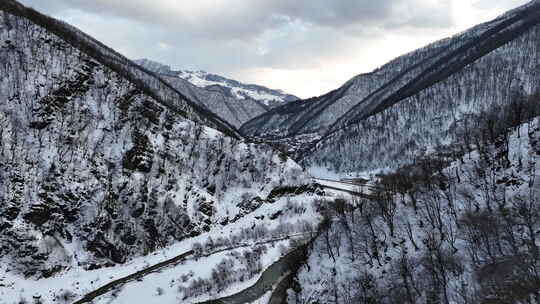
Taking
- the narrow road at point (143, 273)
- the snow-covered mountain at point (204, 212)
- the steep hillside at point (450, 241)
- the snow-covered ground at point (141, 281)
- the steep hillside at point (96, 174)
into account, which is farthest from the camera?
the steep hillside at point (96, 174)

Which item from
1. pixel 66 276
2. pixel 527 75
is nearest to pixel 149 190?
pixel 66 276

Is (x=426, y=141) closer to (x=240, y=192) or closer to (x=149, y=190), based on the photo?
(x=240, y=192)

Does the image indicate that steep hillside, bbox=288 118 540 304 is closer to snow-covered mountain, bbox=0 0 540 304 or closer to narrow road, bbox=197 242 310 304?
snow-covered mountain, bbox=0 0 540 304

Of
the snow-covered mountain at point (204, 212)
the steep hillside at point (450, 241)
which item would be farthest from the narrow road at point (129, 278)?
the steep hillside at point (450, 241)

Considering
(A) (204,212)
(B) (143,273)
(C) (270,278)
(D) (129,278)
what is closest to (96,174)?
(B) (143,273)

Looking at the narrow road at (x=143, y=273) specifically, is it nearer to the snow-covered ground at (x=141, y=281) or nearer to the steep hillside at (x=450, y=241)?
the snow-covered ground at (x=141, y=281)

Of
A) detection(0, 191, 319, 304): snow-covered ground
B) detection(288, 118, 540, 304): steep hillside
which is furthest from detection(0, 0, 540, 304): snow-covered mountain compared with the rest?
detection(0, 191, 319, 304): snow-covered ground

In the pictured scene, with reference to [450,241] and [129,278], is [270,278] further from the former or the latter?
[450,241]
